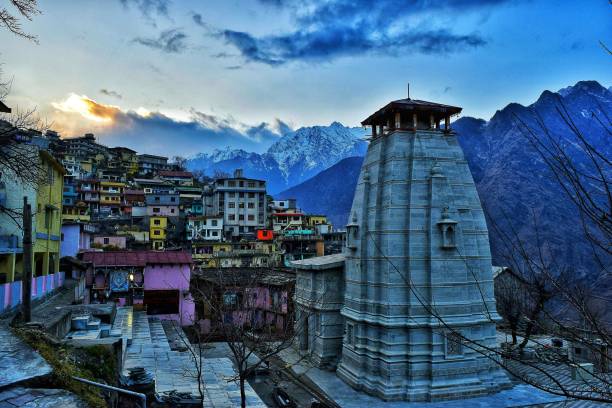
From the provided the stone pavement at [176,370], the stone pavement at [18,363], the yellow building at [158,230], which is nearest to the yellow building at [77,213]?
the yellow building at [158,230]

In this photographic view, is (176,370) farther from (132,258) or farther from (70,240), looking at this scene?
(70,240)

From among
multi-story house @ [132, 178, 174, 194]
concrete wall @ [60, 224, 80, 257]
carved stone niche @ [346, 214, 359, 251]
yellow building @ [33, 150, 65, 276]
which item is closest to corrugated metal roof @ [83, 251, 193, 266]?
concrete wall @ [60, 224, 80, 257]

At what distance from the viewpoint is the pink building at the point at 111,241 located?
1970 inches

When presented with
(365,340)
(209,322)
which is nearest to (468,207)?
(365,340)

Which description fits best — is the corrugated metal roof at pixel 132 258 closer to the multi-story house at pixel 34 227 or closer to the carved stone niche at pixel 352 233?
the multi-story house at pixel 34 227

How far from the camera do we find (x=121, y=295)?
35781mm

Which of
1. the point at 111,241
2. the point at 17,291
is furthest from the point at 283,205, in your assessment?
the point at 17,291

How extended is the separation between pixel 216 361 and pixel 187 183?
6829 centimetres

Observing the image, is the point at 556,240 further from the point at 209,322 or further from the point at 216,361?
the point at 216,361

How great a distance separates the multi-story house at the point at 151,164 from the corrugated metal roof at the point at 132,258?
60822mm

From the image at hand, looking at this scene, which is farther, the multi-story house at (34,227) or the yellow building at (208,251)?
the yellow building at (208,251)

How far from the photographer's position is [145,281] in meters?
36.3

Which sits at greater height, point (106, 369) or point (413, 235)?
point (413, 235)

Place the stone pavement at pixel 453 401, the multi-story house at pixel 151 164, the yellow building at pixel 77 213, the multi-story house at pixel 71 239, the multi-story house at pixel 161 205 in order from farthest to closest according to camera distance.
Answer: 1. the multi-story house at pixel 151 164
2. the multi-story house at pixel 161 205
3. the yellow building at pixel 77 213
4. the multi-story house at pixel 71 239
5. the stone pavement at pixel 453 401
